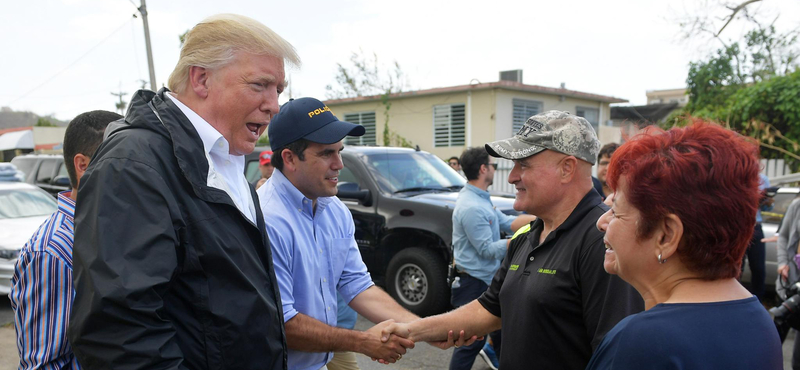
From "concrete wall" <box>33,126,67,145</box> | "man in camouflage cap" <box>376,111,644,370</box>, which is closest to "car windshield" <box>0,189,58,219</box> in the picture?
"man in camouflage cap" <box>376,111,644,370</box>

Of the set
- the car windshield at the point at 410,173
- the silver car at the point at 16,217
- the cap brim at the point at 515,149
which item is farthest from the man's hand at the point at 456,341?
the silver car at the point at 16,217

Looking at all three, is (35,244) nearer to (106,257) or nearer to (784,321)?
(106,257)

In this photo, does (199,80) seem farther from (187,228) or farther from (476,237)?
(476,237)

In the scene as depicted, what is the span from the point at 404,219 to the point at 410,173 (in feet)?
3.34

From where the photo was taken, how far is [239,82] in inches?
Answer: 70.2

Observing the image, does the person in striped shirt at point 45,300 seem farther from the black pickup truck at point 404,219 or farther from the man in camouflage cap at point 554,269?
the black pickup truck at point 404,219

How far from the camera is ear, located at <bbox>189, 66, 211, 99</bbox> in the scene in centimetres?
175

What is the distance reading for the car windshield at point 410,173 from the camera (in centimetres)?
699

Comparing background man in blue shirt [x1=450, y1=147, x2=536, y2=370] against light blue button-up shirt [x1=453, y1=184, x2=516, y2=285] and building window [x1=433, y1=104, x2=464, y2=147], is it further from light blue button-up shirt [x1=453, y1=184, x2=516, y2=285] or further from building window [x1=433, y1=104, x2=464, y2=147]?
building window [x1=433, y1=104, x2=464, y2=147]

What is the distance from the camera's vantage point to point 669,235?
1376 mm

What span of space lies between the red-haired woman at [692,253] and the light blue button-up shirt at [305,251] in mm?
1413

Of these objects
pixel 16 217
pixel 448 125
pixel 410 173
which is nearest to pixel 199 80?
pixel 410 173

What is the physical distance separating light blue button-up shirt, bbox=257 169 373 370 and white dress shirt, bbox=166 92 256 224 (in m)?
0.39

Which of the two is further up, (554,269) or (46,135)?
(46,135)
